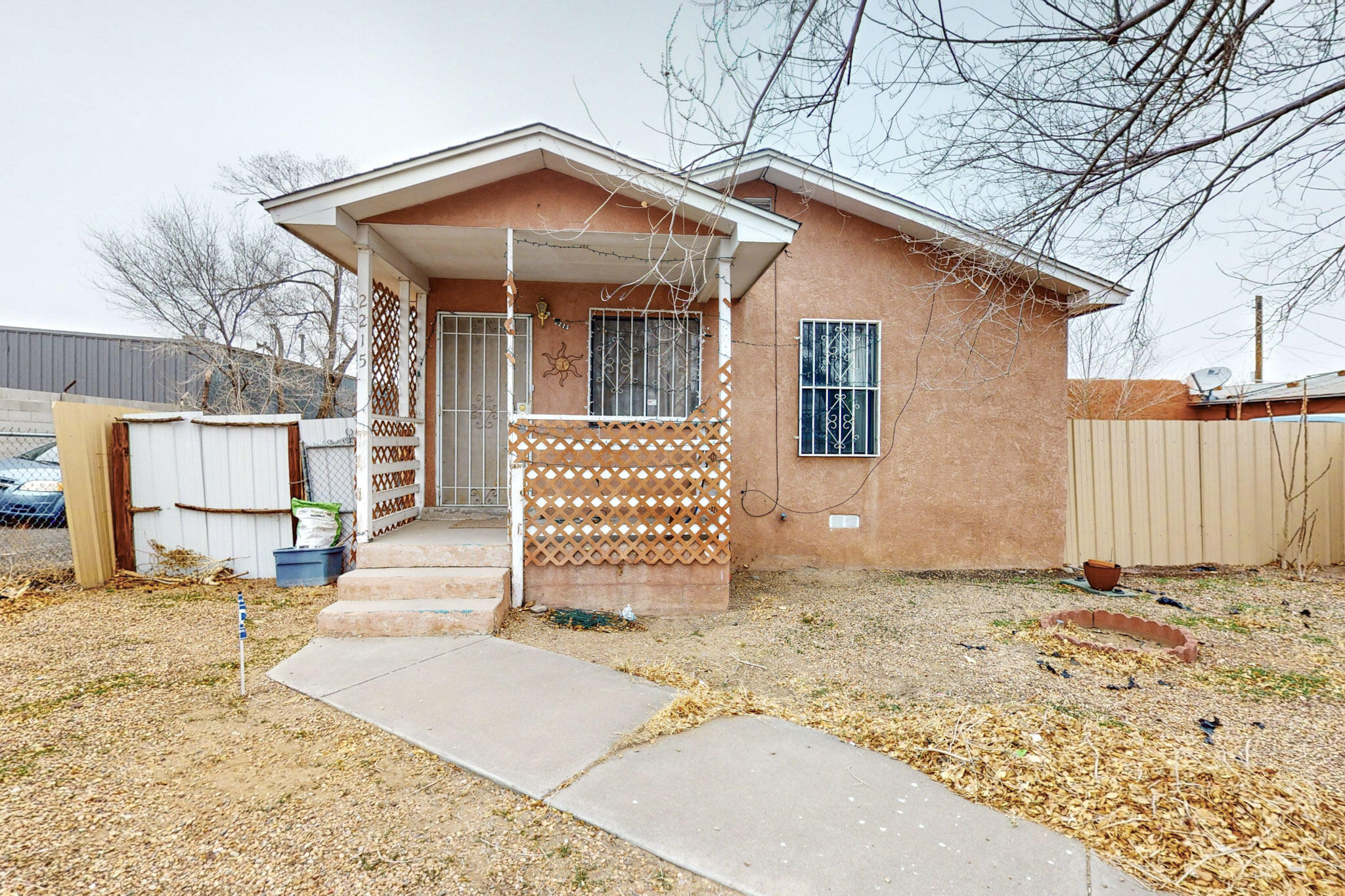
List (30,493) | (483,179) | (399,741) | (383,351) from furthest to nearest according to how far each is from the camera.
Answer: (30,493) < (383,351) < (483,179) < (399,741)

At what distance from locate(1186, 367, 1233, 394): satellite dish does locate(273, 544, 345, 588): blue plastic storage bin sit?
53.4 ft

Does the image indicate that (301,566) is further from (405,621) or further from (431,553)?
(405,621)

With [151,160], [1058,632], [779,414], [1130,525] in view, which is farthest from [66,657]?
[151,160]

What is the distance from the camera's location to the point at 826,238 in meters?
7.05

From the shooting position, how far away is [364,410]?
524 centimetres

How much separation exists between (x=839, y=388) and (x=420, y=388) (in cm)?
471

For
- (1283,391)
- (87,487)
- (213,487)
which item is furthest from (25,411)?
(1283,391)

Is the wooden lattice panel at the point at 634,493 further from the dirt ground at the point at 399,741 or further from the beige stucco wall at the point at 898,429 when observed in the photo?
the beige stucco wall at the point at 898,429

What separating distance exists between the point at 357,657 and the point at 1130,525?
8.33m

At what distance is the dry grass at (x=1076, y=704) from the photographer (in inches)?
85.9

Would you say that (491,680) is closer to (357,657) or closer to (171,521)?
(357,657)

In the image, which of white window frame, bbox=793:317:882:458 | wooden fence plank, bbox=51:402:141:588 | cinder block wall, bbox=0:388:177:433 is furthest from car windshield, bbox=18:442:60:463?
white window frame, bbox=793:317:882:458

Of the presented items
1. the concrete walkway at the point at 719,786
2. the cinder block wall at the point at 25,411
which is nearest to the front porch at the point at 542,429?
the concrete walkway at the point at 719,786

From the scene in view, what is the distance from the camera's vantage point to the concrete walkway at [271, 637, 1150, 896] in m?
1.99
